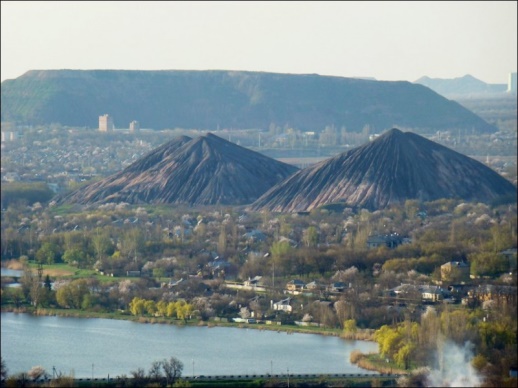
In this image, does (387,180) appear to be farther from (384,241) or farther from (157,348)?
(157,348)

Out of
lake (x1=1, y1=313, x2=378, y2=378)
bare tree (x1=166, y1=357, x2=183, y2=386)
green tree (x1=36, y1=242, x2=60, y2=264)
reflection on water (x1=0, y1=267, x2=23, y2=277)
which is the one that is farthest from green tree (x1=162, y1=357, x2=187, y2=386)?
green tree (x1=36, y1=242, x2=60, y2=264)

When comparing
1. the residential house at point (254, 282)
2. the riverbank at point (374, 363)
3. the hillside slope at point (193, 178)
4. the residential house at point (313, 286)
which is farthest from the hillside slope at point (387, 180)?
the riverbank at point (374, 363)

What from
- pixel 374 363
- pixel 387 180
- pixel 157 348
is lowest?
pixel 157 348

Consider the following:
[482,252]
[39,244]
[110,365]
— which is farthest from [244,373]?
[39,244]

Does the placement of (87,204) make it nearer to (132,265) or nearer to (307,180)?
(307,180)

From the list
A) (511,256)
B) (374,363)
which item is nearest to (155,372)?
(374,363)
